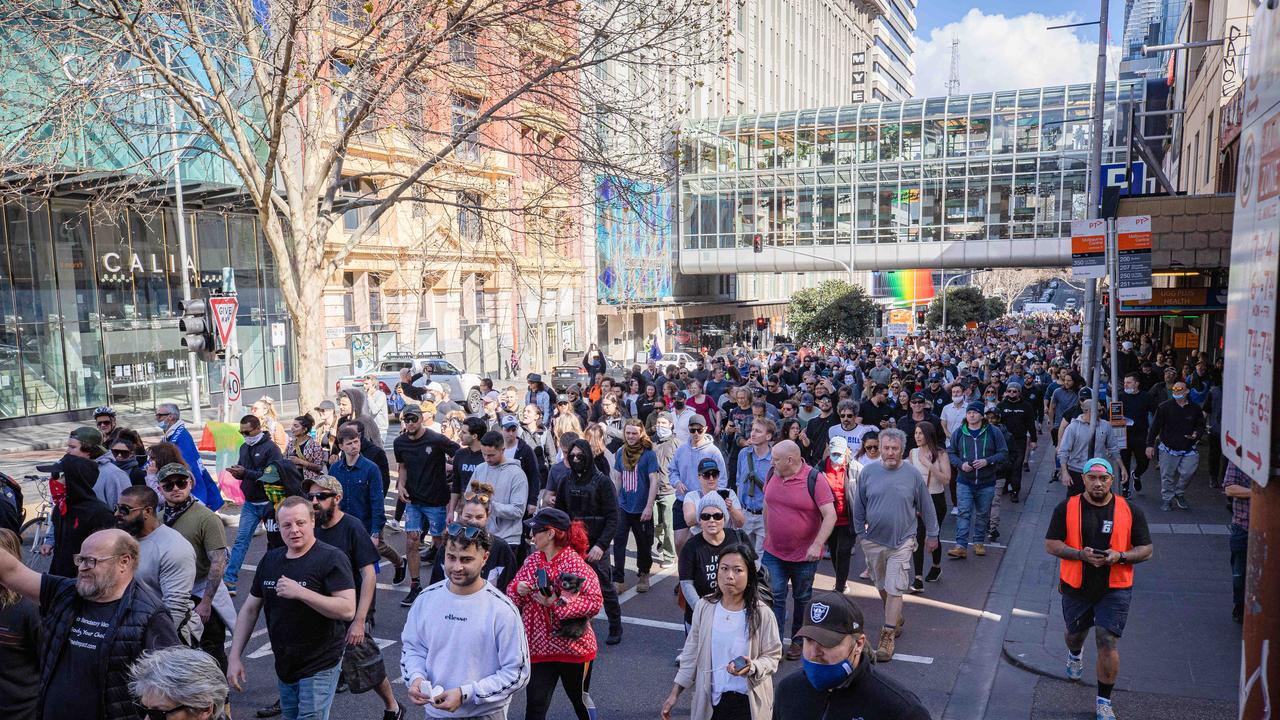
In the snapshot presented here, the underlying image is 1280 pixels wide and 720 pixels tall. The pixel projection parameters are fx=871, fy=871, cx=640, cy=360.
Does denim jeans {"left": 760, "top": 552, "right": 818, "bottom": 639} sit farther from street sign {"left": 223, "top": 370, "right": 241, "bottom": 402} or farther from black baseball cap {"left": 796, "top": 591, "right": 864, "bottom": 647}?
street sign {"left": 223, "top": 370, "right": 241, "bottom": 402}

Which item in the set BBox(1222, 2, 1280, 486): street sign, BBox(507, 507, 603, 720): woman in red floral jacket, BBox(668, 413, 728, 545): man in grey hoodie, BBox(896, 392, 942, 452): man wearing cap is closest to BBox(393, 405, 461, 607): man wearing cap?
BBox(668, 413, 728, 545): man in grey hoodie

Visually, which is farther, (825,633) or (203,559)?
(203,559)

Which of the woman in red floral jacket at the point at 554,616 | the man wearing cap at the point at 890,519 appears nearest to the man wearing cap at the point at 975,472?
the man wearing cap at the point at 890,519

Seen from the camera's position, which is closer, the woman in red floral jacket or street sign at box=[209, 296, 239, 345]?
the woman in red floral jacket

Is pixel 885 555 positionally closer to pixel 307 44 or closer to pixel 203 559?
pixel 203 559

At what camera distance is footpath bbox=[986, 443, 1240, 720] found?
601 cm

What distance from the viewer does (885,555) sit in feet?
23.6

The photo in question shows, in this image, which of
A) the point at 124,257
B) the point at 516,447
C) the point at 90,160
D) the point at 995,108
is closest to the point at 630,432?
the point at 516,447

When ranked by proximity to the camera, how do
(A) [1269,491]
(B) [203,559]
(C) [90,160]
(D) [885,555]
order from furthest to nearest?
(C) [90,160], (D) [885,555], (B) [203,559], (A) [1269,491]

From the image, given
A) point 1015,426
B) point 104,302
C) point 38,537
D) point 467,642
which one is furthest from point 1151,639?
point 104,302

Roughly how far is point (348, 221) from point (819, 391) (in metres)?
26.5

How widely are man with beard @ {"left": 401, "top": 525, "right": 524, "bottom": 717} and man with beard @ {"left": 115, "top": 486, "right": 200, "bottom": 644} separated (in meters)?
1.58

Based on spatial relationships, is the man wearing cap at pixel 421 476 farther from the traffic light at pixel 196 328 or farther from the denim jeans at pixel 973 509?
the traffic light at pixel 196 328

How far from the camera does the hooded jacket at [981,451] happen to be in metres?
9.92
